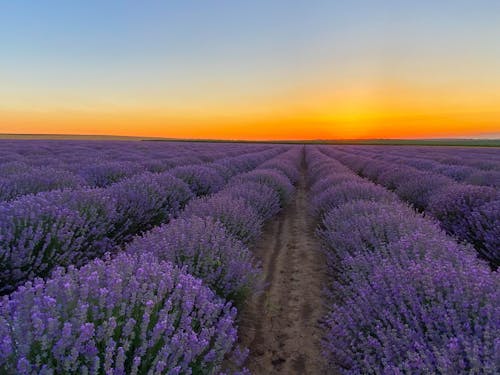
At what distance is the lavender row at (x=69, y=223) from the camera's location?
285cm

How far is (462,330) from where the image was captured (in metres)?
1.66

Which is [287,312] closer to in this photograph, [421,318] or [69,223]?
[421,318]

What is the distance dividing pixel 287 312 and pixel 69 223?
225cm

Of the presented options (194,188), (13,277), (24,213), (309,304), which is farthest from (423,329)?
(194,188)

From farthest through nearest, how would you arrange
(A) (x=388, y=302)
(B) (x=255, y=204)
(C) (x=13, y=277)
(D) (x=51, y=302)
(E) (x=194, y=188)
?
1. (E) (x=194, y=188)
2. (B) (x=255, y=204)
3. (C) (x=13, y=277)
4. (A) (x=388, y=302)
5. (D) (x=51, y=302)

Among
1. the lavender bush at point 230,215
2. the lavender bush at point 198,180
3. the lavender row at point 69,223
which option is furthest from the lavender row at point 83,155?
the lavender bush at point 230,215

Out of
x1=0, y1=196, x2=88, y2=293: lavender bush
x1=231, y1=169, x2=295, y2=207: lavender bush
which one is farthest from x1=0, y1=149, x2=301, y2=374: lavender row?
x1=231, y1=169, x2=295, y2=207: lavender bush

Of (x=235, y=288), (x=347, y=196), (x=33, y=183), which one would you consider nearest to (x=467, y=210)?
(x=347, y=196)

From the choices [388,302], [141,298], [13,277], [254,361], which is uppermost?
[141,298]

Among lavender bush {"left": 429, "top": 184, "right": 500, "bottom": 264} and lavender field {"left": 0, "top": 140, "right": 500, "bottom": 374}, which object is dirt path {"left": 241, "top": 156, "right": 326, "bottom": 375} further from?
lavender bush {"left": 429, "top": 184, "right": 500, "bottom": 264}

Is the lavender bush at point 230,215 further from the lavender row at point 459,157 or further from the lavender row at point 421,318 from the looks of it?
the lavender row at point 459,157

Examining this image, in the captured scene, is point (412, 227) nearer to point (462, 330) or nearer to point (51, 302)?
point (462, 330)

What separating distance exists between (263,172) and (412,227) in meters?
4.55

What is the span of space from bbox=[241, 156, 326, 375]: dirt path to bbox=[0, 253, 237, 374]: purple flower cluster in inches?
39.8
